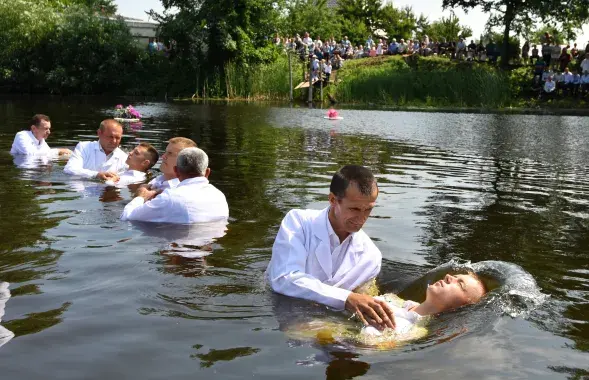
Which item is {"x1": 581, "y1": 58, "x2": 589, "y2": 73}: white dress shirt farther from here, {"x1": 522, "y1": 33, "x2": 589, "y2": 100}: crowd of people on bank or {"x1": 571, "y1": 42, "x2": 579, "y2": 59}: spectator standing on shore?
{"x1": 571, "y1": 42, "x2": 579, "y2": 59}: spectator standing on shore

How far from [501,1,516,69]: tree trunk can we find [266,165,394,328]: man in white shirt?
47.0 meters

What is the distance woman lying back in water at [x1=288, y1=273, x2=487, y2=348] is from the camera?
609 cm

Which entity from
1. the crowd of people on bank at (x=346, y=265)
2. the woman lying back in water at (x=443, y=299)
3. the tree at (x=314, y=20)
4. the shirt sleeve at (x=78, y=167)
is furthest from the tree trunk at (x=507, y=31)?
the crowd of people on bank at (x=346, y=265)

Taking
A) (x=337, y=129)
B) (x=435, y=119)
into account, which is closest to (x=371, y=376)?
(x=337, y=129)

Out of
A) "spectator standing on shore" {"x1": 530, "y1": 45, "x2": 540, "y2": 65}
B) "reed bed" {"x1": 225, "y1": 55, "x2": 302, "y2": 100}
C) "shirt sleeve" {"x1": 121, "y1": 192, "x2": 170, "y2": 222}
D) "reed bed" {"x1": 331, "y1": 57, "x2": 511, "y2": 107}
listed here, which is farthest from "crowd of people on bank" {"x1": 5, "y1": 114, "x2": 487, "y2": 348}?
"reed bed" {"x1": 225, "y1": 55, "x2": 302, "y2": 100}

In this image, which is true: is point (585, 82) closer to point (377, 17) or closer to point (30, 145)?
point (30, 145)

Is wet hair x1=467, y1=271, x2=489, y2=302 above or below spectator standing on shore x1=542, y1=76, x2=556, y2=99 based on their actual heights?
below

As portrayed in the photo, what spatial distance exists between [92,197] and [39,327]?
643 centimetres

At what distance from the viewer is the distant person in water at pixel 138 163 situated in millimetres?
13188

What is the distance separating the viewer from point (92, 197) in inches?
486

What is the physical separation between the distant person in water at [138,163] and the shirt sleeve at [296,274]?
706cm

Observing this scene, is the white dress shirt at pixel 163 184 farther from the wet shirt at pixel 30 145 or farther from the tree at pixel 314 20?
the tree at pixel 314 20

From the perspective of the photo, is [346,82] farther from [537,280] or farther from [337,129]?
[537,280]

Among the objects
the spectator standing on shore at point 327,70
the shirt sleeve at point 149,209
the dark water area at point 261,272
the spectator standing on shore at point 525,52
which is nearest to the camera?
the dark water area at point 261,272
